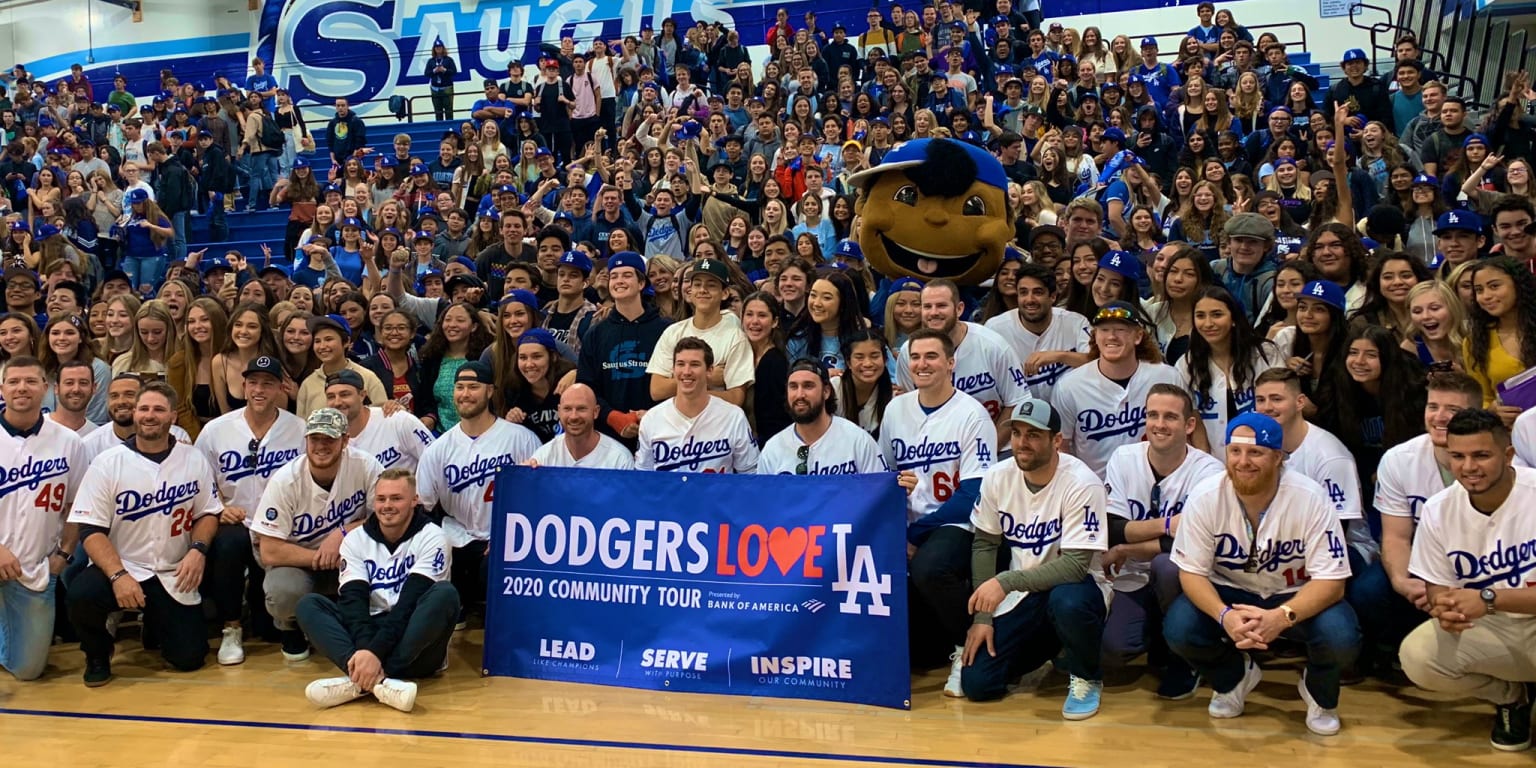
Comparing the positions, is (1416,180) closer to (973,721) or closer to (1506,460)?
(1506,460)

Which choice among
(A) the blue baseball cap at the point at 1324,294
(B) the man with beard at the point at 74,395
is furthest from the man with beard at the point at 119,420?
(A) the blue baseball cap at the point at 1324,294

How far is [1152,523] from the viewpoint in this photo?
554cm

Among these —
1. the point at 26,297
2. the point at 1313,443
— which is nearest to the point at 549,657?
the point at 1313,443

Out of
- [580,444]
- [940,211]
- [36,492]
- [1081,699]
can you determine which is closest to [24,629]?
[36,492]

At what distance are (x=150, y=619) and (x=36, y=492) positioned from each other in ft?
2.49

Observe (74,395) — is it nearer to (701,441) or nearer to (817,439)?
(701,441)

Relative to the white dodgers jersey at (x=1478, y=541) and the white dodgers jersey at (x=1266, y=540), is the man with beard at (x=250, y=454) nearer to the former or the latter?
the white dodgers jersey at (x=1266, y=540)

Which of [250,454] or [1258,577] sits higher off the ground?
[250,454]

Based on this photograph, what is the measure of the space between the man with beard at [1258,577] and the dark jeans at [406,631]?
293 cm

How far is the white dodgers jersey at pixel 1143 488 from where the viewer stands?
557cm

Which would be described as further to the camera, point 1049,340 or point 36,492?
point 1049,340

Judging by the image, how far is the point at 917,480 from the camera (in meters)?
5.65

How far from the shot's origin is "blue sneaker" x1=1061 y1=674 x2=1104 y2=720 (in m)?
5.13

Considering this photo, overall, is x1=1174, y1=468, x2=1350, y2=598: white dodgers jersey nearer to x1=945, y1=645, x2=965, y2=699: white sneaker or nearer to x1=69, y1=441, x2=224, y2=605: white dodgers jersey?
x1=945, y1=645, x2=965, y2=699: white sneaker
